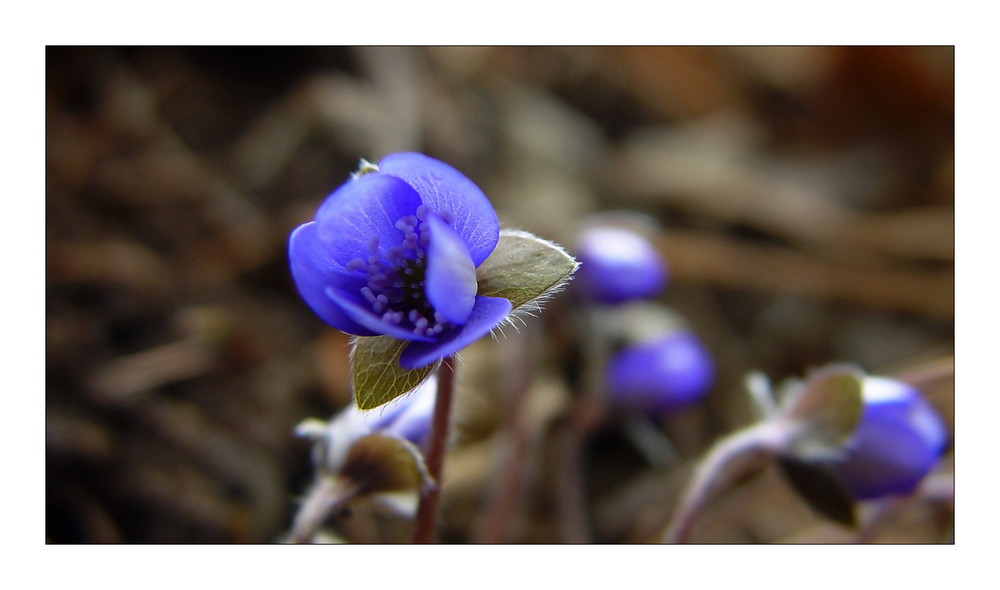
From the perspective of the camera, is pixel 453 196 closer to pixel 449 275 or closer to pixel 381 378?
pixel 449 275

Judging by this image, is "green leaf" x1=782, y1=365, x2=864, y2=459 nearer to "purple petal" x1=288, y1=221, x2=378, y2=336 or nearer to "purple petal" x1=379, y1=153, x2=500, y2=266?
"purple petal" x1=379, y1=153, x2=500, y2=266

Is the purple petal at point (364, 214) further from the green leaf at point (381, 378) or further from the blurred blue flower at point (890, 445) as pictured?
the blurred blue flower at point (890, 445)

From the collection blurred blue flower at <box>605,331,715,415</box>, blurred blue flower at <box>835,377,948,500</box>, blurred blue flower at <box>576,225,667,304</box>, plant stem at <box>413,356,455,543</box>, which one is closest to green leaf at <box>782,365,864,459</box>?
blurred blue flower at <box>835,377,948,500</box>

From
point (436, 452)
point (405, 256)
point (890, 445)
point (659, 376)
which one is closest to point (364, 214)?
point (405, 256)

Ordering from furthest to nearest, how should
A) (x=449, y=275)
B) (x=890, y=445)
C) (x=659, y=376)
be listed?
(x=659, y=376) → (x=890, y=445) → (x=449, y=275)
